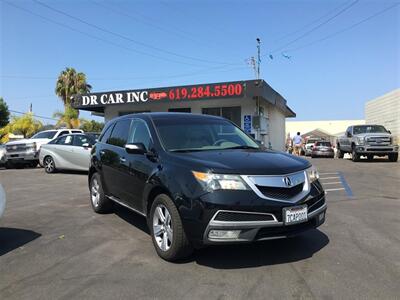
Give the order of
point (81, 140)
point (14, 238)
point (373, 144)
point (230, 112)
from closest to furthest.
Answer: point (14, 238) < point (81, 140) < point (373, 144) < point (230, 112)

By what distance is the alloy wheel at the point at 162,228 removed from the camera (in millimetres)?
5098

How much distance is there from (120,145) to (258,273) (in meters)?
3.31

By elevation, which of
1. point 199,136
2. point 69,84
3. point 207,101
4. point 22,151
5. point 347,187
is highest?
point 69,84

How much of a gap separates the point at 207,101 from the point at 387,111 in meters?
20.6

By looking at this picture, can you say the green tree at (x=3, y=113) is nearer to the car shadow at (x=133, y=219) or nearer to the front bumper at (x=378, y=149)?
the front bumper at (x=378, y=149)

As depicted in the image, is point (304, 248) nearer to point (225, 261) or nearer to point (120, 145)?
point (225, 261)

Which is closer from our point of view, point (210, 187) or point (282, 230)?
point (210, 187)

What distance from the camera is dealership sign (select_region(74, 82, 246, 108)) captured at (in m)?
22.8

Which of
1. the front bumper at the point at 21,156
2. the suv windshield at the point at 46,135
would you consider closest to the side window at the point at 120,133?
the front bumper at the point at 21,156

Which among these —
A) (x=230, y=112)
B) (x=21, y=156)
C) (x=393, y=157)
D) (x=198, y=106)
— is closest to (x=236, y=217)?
(x=21, y=156)

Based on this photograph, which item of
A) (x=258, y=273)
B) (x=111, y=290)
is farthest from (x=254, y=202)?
(x=111, y=290)

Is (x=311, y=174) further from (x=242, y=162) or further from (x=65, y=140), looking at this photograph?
(x=65, y=140)

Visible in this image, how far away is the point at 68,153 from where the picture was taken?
16.1 meters

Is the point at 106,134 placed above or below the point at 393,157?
above
